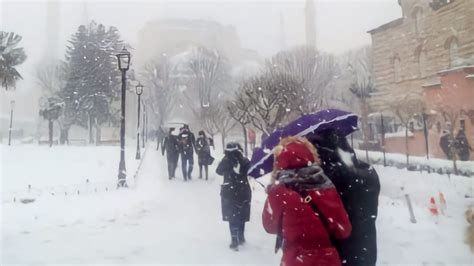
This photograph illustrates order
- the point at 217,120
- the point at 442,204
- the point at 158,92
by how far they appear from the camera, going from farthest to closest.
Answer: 1. the point at 217,120
2. the point at 158,92
3. the point at 442,204

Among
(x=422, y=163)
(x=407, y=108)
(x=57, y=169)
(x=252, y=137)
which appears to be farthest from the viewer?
(x=252, y=137)

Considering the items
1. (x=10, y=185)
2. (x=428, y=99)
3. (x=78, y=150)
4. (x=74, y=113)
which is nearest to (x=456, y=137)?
(x=428, y=99)

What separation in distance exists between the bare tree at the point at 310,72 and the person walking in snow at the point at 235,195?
554 centimetres

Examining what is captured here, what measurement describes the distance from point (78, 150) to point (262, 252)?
10975 mm

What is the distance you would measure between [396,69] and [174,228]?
23.3 feet

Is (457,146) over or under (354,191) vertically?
over

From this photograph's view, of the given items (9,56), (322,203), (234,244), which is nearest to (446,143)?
(234,244)

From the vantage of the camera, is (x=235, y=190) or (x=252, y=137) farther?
(x=252, y=137)

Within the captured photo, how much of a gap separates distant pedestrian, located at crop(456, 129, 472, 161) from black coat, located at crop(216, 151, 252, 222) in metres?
4.59

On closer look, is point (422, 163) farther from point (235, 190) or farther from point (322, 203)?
point (322, 203)

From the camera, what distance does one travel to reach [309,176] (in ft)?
6.32

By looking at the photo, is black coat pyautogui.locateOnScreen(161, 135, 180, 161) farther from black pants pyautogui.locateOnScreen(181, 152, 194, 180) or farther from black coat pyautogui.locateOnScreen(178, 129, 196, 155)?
black pants pyautogui.locateOnScreen(181, 152, 194, 180)

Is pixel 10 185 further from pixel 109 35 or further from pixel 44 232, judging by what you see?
pixel 109 35

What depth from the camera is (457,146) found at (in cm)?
737
